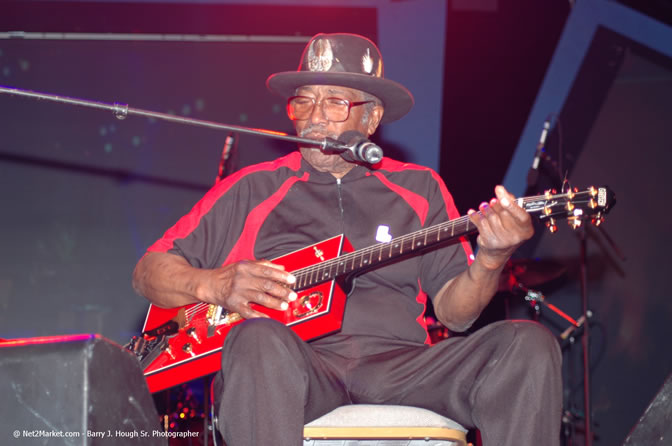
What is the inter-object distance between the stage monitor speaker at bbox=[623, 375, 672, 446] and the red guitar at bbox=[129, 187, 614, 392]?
0.79 meters

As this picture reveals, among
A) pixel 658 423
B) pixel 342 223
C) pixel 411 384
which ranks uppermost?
pixel 342 223

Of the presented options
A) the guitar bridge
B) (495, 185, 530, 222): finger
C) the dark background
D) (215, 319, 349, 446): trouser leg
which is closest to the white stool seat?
(215, 319, 349, 446): trouser leg

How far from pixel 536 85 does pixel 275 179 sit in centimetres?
341

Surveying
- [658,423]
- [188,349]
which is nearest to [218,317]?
[188,349]

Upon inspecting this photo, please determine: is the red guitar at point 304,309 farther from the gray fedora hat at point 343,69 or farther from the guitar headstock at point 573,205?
the gray fedora hat at point 343,69

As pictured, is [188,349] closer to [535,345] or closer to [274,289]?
[274,289]

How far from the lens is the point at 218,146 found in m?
5.60

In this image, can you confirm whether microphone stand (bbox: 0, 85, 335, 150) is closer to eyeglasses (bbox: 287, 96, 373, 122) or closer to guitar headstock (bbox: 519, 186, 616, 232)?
guitar headstock (bbox: 519, 186, 616, 232)

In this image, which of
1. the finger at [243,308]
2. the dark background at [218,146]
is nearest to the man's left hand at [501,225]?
the finger at [243,308]

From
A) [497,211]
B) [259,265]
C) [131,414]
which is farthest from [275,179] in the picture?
[131,414]

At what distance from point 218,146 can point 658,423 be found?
4.43 meters

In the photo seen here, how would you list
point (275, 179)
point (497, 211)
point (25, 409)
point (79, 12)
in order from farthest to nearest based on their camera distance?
point (79, 12) → point (275, 179) → point (497, 211) → point (25, 409)

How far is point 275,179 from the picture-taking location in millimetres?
3023

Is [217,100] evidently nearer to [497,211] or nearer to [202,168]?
[202,168]
